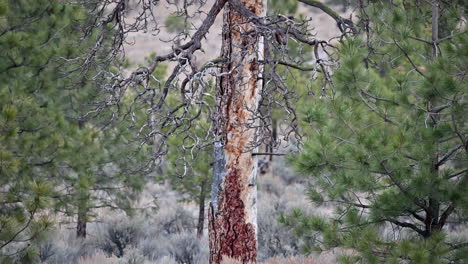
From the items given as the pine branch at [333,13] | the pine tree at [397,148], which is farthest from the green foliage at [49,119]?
the pine tree at [397,148]

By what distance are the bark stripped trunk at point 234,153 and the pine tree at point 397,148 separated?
62 cm

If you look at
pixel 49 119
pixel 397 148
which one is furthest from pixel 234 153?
pixel 49 119

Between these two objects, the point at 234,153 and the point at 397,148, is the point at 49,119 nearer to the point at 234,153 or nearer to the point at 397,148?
the point at 234,153

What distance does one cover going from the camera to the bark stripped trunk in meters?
5.93

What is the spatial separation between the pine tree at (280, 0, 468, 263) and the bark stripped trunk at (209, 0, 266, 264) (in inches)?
24.2

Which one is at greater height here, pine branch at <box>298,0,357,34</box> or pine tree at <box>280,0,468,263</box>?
pine branch at <box>298,0,357,34</box>

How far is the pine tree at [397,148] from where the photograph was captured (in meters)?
5.16

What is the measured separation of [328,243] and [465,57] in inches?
90.2

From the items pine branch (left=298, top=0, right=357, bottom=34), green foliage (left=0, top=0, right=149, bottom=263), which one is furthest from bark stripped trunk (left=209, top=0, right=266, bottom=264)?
green foliage (left=0, top=0, right=149, bottom=263)

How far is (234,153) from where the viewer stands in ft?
19.5

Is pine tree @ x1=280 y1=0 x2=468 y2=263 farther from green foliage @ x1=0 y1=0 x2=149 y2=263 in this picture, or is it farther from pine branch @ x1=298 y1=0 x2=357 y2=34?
green foliage @ x1=0 y1=0 x2=149 y2=263

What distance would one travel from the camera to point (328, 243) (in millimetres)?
6074

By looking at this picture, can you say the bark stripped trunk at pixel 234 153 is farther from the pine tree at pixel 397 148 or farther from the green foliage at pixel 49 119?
the green foliage at pixel 49 119

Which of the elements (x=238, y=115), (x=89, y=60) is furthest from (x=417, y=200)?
(x=89, y=60)
